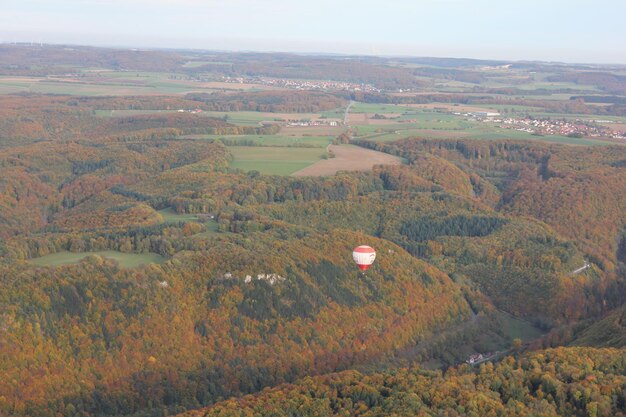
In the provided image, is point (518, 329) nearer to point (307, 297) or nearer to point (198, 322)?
point (307, 297)

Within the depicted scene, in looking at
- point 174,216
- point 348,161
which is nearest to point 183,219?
point 174,216

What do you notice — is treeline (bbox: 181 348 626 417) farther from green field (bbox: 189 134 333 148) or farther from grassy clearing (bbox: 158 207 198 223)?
green field (bbox: 189 134 333 148)

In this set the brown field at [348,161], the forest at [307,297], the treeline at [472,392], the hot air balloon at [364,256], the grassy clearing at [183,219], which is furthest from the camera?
the brown field at [348,161]

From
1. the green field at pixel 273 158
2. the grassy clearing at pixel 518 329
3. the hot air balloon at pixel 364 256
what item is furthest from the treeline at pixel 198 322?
the green field at pixel 273 158

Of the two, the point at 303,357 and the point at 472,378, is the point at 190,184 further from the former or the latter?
the point at 472,378

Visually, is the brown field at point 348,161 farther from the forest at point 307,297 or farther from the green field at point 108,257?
the green field at point 108,257

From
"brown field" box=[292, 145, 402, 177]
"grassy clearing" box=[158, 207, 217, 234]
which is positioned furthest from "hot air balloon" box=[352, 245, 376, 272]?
"brown field" box=[292, 145, 402, 177]
